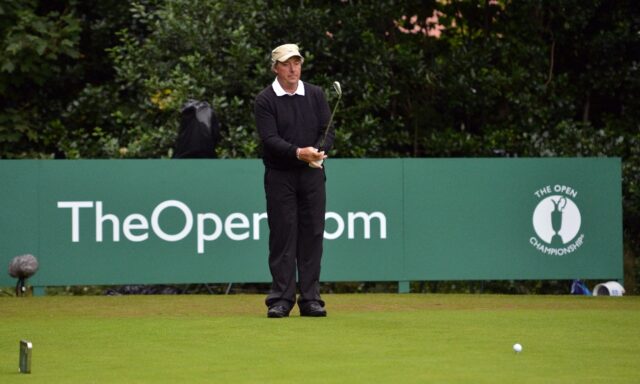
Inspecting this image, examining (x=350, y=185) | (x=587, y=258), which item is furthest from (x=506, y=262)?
(x=350, y=185)

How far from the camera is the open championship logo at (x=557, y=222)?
14.9 m

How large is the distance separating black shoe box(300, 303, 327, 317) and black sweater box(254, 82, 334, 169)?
3.36ft

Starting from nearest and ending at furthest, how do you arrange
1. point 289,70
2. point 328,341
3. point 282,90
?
point 328,341, point 289,70, point 282,90

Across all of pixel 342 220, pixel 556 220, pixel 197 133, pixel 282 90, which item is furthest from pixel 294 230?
pixel 197 133

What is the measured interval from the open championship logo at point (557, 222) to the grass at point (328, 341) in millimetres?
1993

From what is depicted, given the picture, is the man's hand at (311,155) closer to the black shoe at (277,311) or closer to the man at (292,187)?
the man at (292,187)

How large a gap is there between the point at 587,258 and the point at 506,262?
34.6 inches

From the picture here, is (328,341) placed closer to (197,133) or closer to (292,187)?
(292,187)

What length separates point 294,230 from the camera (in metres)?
10.6

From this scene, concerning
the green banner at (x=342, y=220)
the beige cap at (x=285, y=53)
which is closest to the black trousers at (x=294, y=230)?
the beige cap at (x=285, y=53)

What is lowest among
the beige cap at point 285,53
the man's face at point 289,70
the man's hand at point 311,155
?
the man's hand at point 311,155

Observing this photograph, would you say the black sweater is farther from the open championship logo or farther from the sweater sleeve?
the open championship logo

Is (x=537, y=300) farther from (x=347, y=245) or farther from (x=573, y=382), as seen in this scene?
(x=573, y=382)

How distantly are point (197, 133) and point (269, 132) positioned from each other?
17.9ft
